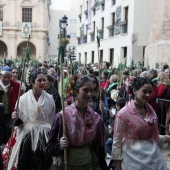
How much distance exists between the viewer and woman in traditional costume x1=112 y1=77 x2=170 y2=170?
3.13 m

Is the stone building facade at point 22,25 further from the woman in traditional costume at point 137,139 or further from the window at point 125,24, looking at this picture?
the woman in traditional costume at point 137,139

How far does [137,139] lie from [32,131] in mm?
1719

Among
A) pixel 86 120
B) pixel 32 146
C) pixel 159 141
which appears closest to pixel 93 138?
pixel 86 120

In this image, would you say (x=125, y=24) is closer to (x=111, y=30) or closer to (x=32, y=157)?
(x=111, y=30)

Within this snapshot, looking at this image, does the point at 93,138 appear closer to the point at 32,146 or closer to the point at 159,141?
the point at 159,141

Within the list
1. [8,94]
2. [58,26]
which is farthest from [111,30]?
[58,26]

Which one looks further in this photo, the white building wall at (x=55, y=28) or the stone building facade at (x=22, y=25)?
the white building wall at (x=55, y=28)

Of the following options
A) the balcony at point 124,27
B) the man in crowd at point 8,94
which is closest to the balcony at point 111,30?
the balcony at point 124,27

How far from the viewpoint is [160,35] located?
15.0 meters

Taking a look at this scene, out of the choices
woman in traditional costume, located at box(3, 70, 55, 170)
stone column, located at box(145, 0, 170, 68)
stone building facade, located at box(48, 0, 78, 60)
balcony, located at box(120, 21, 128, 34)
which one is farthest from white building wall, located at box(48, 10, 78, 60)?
woman in traditional costume, located at box(3, 70, 55, 170)

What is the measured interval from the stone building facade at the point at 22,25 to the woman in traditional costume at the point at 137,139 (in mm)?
44960

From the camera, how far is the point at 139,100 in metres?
3.30

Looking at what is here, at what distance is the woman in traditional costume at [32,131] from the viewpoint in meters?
4.31

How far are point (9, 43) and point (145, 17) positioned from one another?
29.7m
